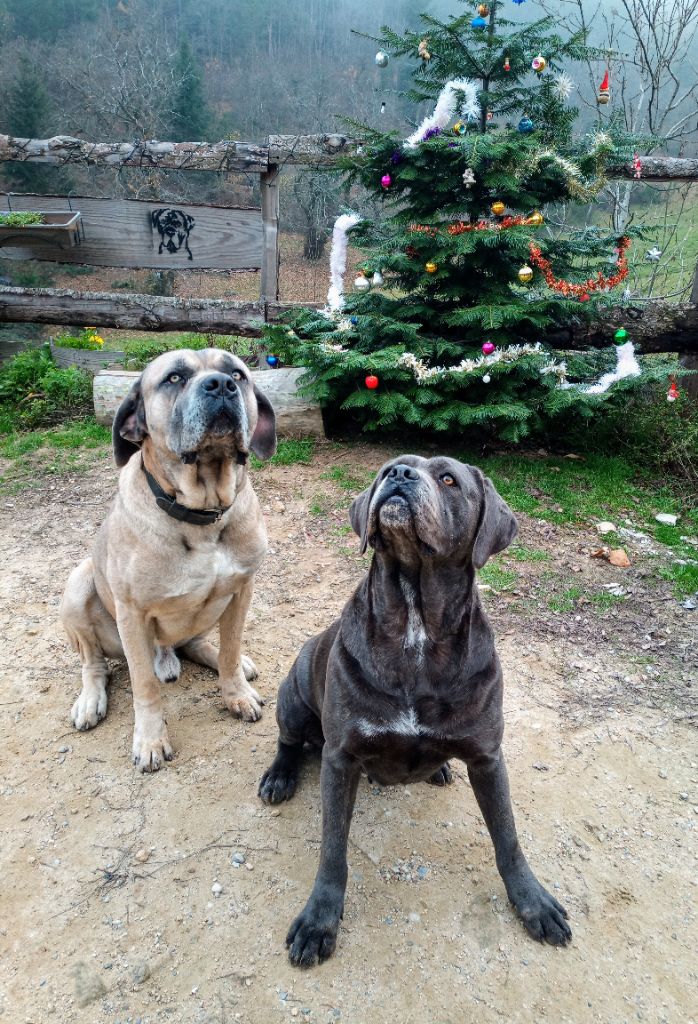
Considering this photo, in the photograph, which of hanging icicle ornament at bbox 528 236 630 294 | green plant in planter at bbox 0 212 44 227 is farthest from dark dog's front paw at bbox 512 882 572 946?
green plant in planter at bbox 0 212 44 227

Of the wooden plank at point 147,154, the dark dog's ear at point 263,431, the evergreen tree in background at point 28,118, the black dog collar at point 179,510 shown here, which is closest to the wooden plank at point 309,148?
the wooden plank at point 147,154

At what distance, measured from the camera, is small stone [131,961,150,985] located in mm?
2152

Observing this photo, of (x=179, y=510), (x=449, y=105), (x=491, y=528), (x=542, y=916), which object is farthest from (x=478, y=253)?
(x=542, y=916)

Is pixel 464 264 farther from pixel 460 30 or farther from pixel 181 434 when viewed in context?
pixel 181 434

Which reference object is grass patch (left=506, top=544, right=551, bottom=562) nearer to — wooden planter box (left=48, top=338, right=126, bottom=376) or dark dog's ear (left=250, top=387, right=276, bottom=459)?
dark dog's ear (left=250, top=387, right=276, bottom=459)

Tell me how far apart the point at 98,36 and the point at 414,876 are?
97.1 feet

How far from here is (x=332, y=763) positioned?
223 cm

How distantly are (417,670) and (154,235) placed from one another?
652 centimetres

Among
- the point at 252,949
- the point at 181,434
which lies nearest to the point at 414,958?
the point at 252,949

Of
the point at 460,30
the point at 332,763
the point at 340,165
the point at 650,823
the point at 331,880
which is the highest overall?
the point at 460,30

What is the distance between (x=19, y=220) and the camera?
714cm

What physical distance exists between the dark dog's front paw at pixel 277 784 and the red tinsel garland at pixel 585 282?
4.58 m

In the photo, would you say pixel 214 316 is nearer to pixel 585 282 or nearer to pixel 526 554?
pixel 585 282

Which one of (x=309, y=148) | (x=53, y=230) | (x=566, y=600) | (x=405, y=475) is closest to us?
(x=405, y=475)
